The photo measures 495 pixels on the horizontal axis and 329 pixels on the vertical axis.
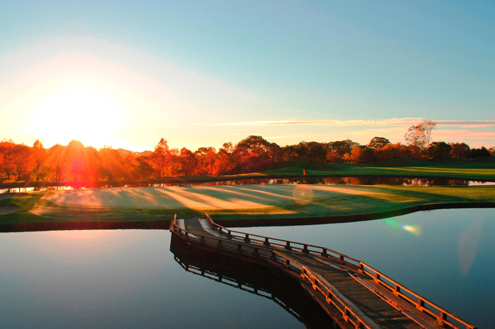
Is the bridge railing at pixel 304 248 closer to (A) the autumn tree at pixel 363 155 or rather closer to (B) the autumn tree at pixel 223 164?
(B) the autumn tree at pixel 223 164

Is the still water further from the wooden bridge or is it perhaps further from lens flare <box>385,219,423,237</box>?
the wooden bridge

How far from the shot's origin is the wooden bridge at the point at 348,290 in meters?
11.9

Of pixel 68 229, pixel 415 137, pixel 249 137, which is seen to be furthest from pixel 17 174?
pixel 415 137

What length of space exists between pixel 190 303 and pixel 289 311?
5318mm

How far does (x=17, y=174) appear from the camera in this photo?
104625 mm

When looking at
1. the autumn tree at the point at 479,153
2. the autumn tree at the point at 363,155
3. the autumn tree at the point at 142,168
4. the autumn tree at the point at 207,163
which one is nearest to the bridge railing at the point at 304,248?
the autumn tree at the point at 207,163

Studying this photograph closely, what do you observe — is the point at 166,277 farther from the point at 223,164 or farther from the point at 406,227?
the point at 223,164

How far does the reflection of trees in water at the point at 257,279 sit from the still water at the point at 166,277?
80 cm

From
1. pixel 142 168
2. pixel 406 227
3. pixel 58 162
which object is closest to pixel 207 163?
pixel 142 168

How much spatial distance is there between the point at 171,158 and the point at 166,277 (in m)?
113

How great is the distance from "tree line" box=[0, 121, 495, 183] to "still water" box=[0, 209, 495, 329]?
94823 millimetres

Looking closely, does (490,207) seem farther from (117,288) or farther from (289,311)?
(117,288)

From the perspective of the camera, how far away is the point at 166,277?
19.4 metres

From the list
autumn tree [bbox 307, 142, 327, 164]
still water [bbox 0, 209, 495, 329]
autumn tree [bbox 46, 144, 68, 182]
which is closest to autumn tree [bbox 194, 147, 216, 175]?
autumn tree [bbox 307, 142, 327, 164]
